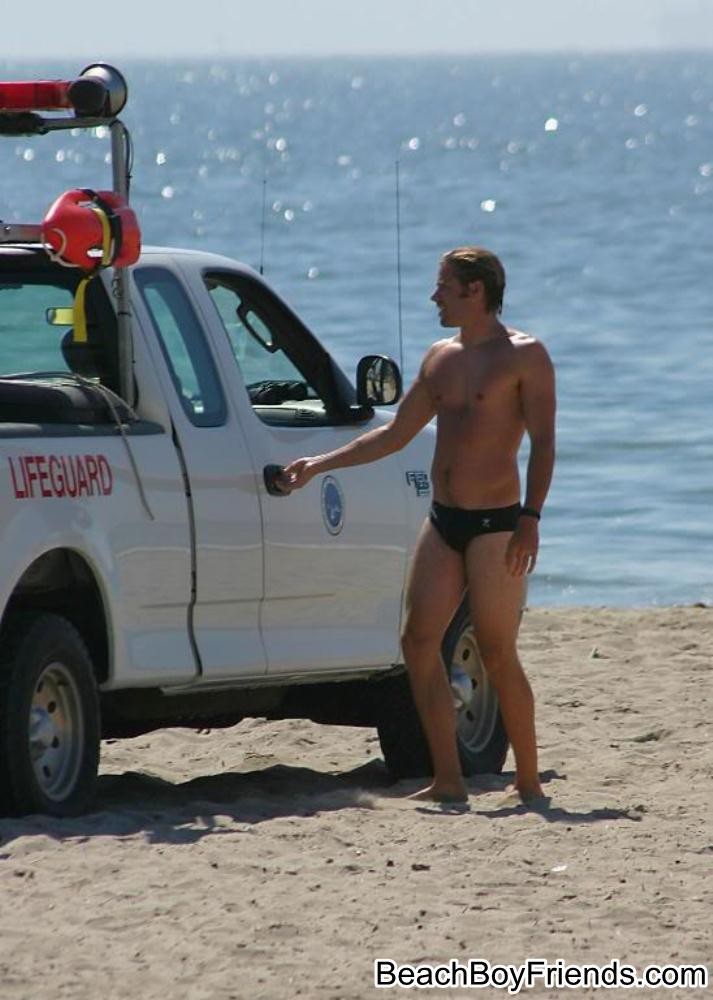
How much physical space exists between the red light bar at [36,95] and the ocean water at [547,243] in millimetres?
828

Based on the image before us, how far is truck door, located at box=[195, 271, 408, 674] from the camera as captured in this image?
883 cm

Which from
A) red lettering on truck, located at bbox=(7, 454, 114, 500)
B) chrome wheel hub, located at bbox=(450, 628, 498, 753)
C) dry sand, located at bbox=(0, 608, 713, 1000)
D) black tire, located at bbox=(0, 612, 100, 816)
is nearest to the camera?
dry sand, located at bbox=(0, 608, 713, 1000)

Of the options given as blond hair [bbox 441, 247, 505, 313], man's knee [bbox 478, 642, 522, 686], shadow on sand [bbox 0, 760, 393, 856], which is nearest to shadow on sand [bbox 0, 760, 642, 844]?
shadow on sand [bbox 0, 760, 393, 856]

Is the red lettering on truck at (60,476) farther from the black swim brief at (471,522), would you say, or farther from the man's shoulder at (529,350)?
the man's shoulder at (529,350)

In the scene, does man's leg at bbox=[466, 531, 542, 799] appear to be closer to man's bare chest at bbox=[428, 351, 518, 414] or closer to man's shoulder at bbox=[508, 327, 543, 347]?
man's bare chest at bbox=[428, 351, 518, 414]

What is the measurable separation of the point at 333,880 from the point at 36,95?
109 inches

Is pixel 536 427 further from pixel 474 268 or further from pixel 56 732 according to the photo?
pixel 56 732

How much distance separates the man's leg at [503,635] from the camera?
8422mm

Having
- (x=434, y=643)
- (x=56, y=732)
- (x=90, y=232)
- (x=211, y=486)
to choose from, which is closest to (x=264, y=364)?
(x=211, y=486)

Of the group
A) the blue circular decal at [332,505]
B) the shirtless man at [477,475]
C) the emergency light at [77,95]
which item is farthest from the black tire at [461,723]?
the emergency light at [77,95]

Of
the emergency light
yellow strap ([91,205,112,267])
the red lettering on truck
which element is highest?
the emergency light

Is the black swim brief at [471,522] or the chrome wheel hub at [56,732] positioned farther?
the black swim brief at [471,522]

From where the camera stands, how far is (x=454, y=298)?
839 centimetres

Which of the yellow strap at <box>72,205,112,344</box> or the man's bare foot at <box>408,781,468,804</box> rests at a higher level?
the yellow strap at <box>72,205,112,344</box>
